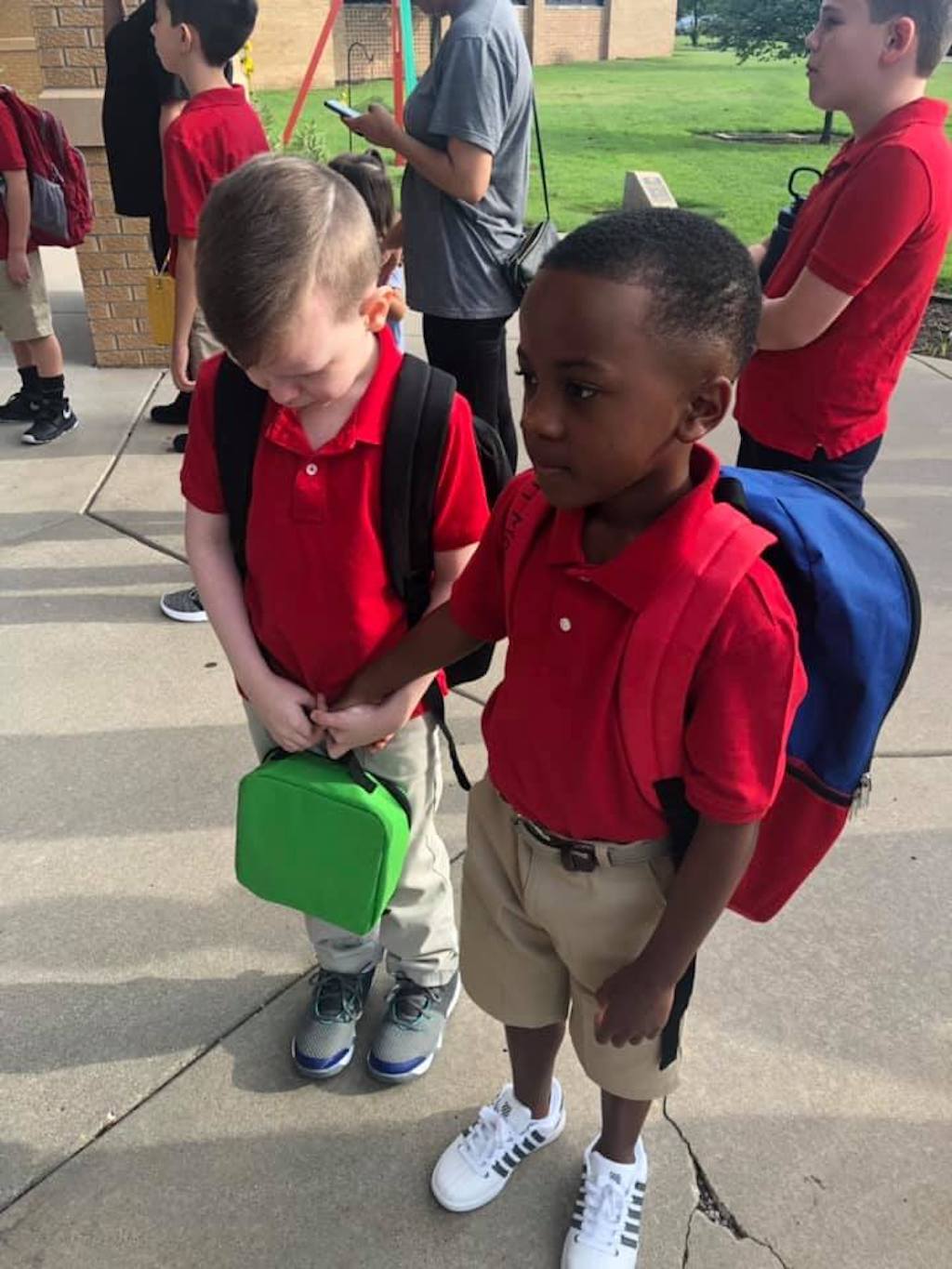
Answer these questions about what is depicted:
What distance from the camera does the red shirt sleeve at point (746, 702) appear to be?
1.20 meters

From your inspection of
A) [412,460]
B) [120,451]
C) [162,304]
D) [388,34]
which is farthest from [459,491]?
[388,34]

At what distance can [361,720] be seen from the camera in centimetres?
171

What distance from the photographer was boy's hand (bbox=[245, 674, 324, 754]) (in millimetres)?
1736

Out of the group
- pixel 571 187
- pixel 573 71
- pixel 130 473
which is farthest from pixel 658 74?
pixel 130 473

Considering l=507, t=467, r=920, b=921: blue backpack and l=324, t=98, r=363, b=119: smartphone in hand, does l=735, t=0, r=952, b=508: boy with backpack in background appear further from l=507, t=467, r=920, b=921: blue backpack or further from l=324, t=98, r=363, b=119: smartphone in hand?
l=324, t=98, r=363, b=119: smartphone in hand

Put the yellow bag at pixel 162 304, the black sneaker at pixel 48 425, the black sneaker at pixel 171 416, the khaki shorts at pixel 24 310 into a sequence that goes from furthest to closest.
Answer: the black sneaker at pixel 171 416 → the black sneaker at pixel 48 425 → the khaki shorts at pixel 24 310 → the yellow bag at pixel 162 304

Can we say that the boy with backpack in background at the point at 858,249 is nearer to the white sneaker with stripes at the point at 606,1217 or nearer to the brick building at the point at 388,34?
the white sneaker with stripes at the point at 606,1217

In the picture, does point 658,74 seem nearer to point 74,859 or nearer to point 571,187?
point 571,187

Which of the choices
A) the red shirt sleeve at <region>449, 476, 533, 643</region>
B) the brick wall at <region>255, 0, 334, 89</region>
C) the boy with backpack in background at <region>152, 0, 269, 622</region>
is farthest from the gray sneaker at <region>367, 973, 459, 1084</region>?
the brick wall at <region>255, 0, 334, 89</region>

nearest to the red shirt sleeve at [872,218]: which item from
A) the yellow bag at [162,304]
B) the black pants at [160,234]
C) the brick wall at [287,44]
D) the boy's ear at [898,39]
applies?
the boy's ear at [898,39]

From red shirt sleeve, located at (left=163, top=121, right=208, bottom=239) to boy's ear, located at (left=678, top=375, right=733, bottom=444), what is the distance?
2689mm

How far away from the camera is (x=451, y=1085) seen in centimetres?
207

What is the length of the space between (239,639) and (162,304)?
252 cm

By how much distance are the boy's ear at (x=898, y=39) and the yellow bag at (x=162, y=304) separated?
8.32 feet
